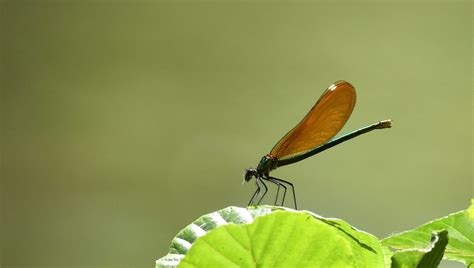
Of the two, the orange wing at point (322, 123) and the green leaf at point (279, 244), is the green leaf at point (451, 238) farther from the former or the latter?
the orange wing at point (322, 123)

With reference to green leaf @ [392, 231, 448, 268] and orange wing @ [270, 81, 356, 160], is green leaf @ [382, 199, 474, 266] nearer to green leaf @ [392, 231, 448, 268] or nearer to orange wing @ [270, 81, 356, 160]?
green leaf @ [392, 231, 448, 268]

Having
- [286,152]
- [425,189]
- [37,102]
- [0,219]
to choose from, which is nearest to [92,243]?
[0,219]

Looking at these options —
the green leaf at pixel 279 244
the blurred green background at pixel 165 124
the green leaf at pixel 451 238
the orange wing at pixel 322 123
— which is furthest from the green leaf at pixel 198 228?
the blurred green background at pixel 165 124

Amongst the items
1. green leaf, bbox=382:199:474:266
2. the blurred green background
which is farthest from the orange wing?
the blurred green background

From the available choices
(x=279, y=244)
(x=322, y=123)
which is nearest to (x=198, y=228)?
(x=279, y=244)

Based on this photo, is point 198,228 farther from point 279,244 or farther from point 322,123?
point 322,123
